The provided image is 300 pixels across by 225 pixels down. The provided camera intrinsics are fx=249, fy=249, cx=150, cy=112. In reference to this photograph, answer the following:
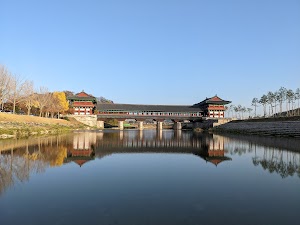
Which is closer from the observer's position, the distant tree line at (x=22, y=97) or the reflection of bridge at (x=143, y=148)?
the reflection of bridge at (x=143, y=148)

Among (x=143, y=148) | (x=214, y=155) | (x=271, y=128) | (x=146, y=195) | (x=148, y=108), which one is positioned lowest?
(x=143, y=148)

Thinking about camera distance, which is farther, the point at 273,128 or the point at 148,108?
the point at 148,108

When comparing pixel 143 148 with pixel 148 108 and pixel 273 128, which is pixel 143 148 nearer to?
pixel 273 128

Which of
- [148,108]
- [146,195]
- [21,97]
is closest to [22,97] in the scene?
[21,97]

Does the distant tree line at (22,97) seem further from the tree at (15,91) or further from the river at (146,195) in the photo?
the river at (146,195)

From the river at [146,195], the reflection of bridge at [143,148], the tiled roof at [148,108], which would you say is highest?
the tiled roof at [148,108]

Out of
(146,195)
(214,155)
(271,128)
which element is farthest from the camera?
(271,128)

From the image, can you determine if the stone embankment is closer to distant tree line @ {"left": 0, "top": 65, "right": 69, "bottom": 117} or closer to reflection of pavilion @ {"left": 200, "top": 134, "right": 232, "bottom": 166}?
reflection of pavilion @ {"left": 200, "top": 134, "right": 232, "bottom": 166}

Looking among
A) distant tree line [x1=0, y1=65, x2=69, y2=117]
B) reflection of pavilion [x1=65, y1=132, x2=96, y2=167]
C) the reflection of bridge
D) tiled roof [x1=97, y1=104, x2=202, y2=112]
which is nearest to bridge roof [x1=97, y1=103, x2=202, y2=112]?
tiled roof [x1=97, y1=104, x2=202, y2=112]

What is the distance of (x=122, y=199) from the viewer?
8.92 meters

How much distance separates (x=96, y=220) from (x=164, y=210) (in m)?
2.13

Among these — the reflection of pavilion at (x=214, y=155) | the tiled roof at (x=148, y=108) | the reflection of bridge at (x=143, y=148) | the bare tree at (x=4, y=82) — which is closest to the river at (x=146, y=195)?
the reflection of pavilion at (x=214, y=155)

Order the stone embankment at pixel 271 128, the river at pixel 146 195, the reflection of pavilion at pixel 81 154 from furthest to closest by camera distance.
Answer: the stone embankment at pixel 271 128 < the reflection of pavilion at pixel 81 154 < the river at pixel 146 195

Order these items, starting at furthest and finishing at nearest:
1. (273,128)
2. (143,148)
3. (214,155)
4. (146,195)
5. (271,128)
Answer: (271,128)
(273,128)
(143,148)
(214,155)
(146,195)
